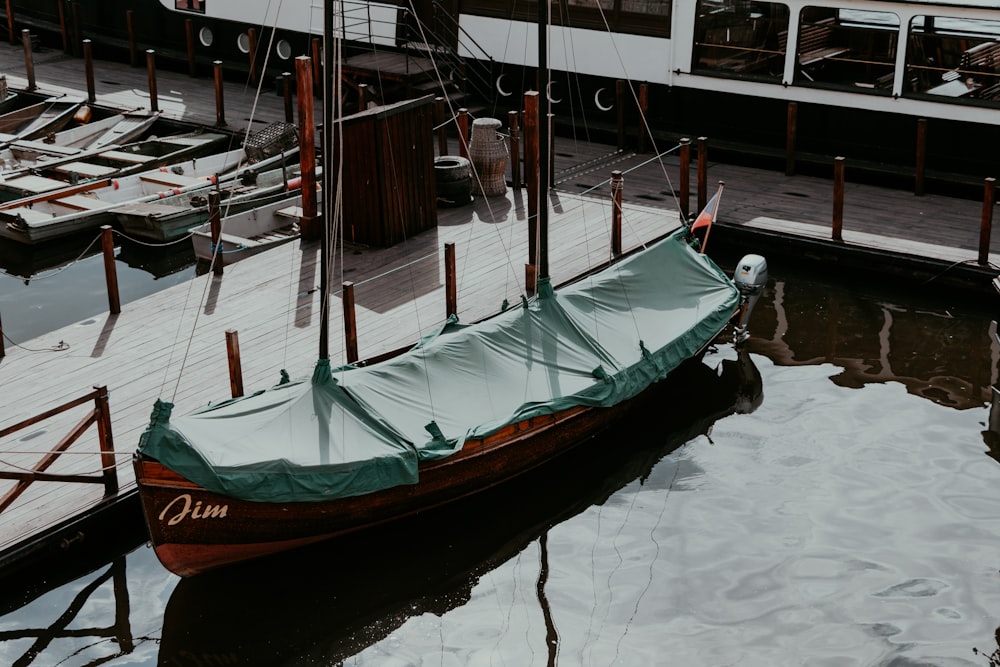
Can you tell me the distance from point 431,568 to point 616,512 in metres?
2.19

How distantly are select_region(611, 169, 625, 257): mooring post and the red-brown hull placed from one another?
4.39 metres

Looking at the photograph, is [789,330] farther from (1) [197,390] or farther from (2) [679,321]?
(1) [197,390]

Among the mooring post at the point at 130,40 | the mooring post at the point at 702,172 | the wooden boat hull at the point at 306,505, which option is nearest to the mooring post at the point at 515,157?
the mooring post at the point at 702,172

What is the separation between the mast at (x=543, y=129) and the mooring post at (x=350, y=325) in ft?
7.25

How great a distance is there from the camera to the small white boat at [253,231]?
17000mm

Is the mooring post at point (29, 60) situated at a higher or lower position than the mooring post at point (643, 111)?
higher

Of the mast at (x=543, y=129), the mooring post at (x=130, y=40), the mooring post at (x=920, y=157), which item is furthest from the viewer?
the mooring post at (x=130, y=40)

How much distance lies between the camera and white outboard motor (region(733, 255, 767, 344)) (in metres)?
15.4

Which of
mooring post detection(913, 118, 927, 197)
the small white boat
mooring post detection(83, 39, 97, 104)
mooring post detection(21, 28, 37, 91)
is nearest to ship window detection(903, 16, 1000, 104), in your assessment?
mooring post detection(913, 118, 927, 197)

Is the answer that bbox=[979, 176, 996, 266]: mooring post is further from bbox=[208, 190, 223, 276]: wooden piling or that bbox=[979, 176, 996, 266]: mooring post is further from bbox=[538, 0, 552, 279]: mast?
bbox=[208, 190, 223, 276]: wooden piling

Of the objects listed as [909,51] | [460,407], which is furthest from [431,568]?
[909,51]

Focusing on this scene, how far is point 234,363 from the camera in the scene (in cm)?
1222

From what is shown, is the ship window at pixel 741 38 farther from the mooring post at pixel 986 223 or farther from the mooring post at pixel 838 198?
the mooring post at pixel 986 223

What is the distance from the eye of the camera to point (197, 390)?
12.9 meters
